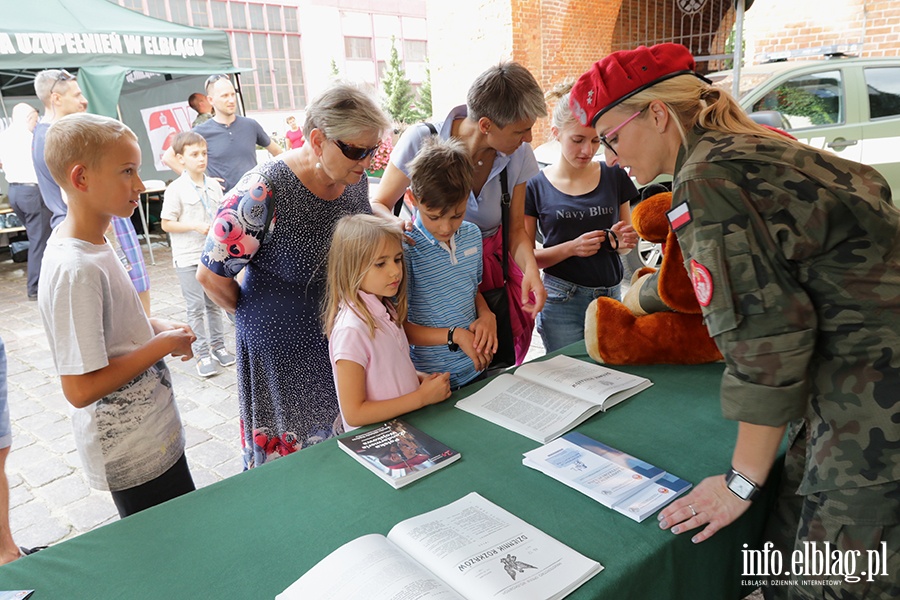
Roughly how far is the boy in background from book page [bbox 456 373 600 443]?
188mm

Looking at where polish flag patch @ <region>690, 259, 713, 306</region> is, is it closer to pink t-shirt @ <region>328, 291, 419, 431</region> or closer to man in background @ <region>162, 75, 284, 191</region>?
pink t-shirt @ <region>328, 291, 419, 431</region>

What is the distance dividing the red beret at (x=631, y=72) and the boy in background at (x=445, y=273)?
590 mm

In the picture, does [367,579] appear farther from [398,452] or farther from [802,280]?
[802,280]

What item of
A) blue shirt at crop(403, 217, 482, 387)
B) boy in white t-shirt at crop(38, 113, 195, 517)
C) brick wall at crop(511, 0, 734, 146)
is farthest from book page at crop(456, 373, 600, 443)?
brick wall at crop(511, 0, 734, 146)

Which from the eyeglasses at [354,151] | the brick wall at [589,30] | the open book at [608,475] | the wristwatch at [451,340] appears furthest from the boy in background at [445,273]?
the brick wall at [589,30]

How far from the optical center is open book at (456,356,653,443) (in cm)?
147

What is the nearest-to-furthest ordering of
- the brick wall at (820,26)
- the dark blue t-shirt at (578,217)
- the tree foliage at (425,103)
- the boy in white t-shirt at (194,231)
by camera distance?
the dark blue t-shirt at (578,217) → the boy in white t-shirt at (194,231) → the brick wall at (820,26) → the tree foliage at (425,103)

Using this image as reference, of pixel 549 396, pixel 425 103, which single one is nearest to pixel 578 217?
pixel 549 396

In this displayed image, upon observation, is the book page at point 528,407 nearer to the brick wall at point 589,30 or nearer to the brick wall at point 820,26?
the brick wall at point 589,30

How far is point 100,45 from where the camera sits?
20.1 feet

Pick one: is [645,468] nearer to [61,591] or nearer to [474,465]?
[474,465]

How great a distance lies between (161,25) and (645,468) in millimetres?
7262

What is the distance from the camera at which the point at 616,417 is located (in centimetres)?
151

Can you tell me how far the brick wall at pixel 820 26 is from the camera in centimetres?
758
